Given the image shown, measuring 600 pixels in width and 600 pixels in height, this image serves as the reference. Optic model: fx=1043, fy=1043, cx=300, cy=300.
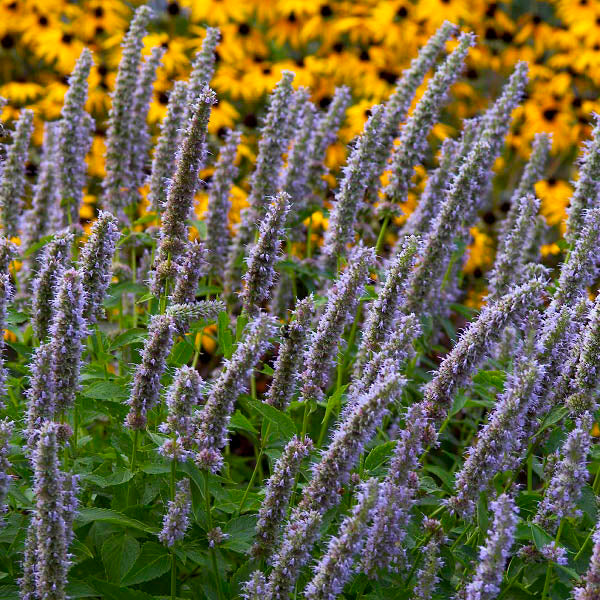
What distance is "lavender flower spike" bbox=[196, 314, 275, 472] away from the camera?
321cm

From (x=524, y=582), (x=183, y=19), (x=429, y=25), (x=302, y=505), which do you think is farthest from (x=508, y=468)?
(x=183, y=19)

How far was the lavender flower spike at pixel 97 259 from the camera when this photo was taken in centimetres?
363

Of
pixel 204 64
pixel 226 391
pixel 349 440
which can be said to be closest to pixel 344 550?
pixel 349 440

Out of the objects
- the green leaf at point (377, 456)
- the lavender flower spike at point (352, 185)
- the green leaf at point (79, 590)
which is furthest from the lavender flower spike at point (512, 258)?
the green leaf at point (79, 590)

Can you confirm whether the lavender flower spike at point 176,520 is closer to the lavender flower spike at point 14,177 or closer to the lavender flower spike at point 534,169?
the lavender flower spike at point 14,177

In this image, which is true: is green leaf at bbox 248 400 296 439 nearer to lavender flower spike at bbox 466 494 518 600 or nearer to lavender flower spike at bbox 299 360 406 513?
lavender flower spike at bbox 299 360 406 513

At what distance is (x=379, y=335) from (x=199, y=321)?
2.36ft

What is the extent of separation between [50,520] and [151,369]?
63cm

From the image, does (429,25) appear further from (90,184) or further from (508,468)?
(508,468)

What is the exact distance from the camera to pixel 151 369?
338cm

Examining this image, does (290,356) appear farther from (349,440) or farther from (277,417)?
(349,440)

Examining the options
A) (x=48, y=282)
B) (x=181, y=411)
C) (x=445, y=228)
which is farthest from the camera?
(x=445, y=228)

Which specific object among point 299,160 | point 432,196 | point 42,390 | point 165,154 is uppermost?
point 299,160

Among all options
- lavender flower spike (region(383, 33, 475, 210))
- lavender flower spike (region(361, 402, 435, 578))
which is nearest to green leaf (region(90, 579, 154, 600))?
lavender flower spike (region(361, 402, 435, 578))
